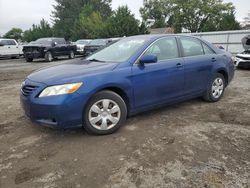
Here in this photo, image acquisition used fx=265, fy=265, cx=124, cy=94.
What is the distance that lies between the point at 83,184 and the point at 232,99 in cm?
446

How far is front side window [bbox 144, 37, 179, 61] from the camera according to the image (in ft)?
15.1

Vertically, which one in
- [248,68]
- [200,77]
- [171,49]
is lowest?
[248,68]

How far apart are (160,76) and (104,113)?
121cm

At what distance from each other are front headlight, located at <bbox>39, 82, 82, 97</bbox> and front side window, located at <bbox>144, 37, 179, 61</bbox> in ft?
4.76

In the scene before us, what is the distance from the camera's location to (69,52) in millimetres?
19656

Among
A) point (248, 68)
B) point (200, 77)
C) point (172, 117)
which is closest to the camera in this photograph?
point (172, 117)

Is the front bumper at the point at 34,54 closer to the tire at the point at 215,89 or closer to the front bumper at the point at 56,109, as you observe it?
the tire at the point at 215,89

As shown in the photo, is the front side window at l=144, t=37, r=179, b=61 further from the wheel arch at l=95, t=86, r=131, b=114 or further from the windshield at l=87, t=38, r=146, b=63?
the wheel arch at l=95, t=86, r=131, b=114

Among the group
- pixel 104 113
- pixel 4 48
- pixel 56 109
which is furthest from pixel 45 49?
pixel 56 109

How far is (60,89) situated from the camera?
12.0 ft

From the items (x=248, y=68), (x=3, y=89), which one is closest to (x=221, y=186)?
(x=3, y=89)

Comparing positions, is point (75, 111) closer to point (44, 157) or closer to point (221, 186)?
point (44, 157)

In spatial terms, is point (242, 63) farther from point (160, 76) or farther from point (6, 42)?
point (6, 42)

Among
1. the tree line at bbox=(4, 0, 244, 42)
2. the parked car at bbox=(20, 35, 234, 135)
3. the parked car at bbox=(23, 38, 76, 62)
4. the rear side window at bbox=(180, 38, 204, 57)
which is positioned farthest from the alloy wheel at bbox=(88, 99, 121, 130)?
the tree line at bbox=(4, 0, 244, 42)
